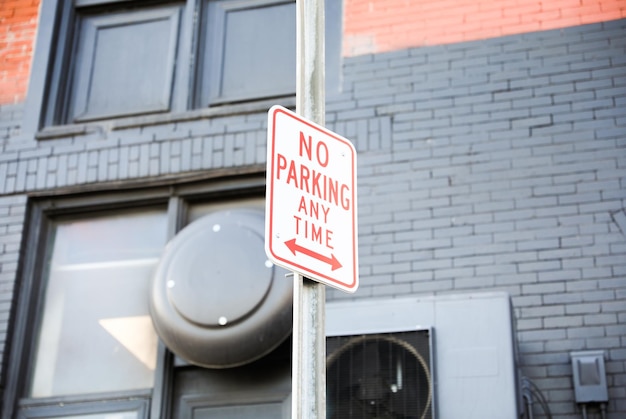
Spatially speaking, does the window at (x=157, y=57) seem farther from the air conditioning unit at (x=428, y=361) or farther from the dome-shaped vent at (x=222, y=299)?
the air conditioning unit at (x=428, y=361)

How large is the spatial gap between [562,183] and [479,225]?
0.61 meters

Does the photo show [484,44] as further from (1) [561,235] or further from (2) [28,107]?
(2) [28,107]

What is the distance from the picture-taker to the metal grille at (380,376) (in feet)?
18.7

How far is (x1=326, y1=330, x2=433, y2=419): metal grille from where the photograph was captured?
5.71 meters

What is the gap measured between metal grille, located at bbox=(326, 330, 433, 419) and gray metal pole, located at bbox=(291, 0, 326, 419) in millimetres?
1812

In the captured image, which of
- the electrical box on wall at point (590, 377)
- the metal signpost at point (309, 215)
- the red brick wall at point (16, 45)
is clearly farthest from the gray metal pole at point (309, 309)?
the red brick wall at point (16, 45)

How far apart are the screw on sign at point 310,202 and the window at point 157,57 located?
365 centimetres

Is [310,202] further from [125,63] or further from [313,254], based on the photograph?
[125,63]

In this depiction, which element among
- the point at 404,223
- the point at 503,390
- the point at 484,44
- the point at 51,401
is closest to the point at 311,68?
the point at 503,390

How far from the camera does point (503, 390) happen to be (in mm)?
5637

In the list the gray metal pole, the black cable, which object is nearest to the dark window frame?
the black cable

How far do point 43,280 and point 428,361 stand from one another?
134 inches

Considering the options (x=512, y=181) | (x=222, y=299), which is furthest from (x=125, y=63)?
(x=512, y=181)

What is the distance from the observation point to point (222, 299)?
6867 mm
